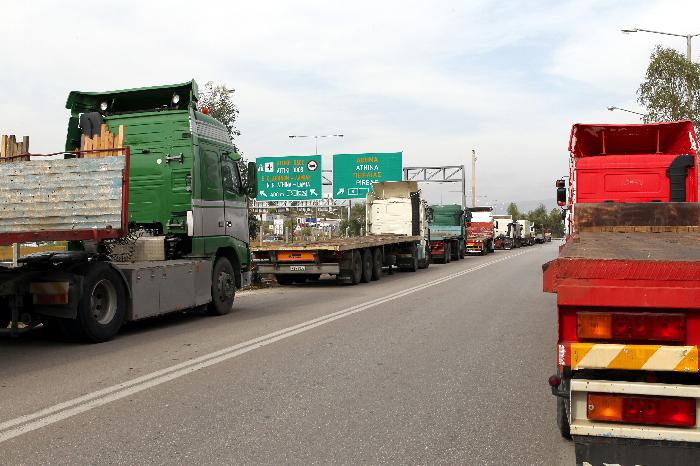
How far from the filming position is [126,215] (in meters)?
8.53

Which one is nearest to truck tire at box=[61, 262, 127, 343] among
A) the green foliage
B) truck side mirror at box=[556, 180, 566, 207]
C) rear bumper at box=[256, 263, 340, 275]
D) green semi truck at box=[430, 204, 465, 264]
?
truck side mirror at box=[556, 180, 566, 207]

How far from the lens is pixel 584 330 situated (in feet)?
10.8

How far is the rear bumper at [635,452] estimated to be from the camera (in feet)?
10.1

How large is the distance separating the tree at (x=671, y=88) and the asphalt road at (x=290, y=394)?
77.5 ft

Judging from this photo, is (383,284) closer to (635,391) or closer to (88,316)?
(88,316)

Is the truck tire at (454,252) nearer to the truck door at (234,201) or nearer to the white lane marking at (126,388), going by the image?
the truck door at (234,201)

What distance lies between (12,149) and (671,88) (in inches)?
1153

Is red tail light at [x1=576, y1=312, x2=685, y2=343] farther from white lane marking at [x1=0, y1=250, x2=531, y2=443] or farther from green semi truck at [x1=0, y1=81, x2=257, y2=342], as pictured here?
green semi truck at [x1=0, y1=81, x2=257, y2=342]

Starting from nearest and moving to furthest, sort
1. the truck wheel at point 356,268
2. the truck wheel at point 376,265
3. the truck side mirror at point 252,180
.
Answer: the truck side mirror at point 252,180
the truck wheel at point 356,268
the truck wheel at point 376,265

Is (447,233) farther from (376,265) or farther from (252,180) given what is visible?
(252,180)

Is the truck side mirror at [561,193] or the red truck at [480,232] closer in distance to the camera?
the truck side mirror at [561,193]

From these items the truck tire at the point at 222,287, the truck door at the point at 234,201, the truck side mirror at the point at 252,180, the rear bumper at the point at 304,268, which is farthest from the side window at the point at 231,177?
the rear bumper at the point at 304,268

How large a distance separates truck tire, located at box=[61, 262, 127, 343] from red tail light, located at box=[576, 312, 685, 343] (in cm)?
667

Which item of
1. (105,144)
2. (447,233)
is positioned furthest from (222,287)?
(447,233)
